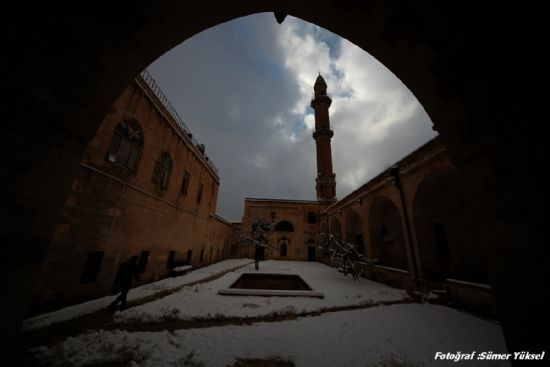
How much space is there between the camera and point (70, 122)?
1749 millimetres

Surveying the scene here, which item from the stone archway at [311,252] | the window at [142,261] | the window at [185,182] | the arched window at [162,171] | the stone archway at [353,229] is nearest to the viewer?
the window at [142,261]

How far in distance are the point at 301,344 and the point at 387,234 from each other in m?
11.1

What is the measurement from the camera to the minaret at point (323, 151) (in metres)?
27.2

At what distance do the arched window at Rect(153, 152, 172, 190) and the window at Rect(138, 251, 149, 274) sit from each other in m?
3.21

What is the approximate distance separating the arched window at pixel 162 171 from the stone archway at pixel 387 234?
11900mm

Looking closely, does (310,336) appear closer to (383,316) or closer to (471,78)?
(383,316)

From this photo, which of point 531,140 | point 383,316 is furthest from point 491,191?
point 383,316

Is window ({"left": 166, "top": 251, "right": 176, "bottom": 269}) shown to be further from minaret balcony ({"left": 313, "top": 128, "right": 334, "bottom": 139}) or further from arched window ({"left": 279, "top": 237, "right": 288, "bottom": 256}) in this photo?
minaret balcony ({"left": 313, "top": 128, "right": 334, "bottom": 139})

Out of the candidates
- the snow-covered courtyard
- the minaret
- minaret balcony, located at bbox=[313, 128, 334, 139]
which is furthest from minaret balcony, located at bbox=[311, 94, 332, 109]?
the snow-covered courtyard

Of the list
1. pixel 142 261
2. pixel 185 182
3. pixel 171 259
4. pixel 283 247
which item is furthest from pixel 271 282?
pixel 283 247

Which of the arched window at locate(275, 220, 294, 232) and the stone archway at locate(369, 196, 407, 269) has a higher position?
the arched window at locate(275, 220, 294, 232)

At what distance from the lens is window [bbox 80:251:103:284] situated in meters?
6.18

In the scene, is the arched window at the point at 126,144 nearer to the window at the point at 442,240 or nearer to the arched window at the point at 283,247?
the window at the point at 442,240

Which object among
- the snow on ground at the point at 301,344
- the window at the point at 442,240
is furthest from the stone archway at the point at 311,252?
the snow on ground at the point at 301,344
